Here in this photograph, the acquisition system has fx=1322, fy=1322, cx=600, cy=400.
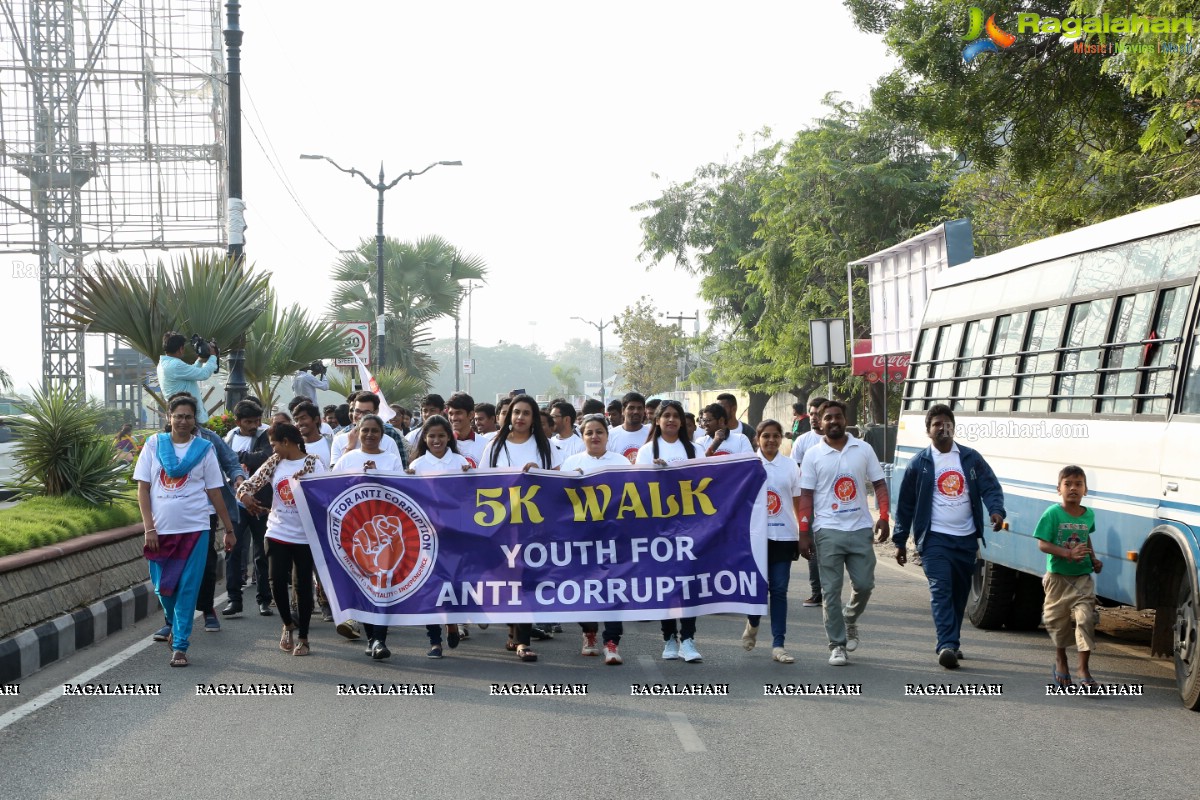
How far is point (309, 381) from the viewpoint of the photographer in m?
19.1

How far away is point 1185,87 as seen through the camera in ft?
38.5

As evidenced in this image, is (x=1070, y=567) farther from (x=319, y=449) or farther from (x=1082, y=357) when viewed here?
(x=319, y=449)

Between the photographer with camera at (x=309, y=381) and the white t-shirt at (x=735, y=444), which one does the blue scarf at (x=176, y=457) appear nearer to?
the white t-shirt at (x=735, y=444)

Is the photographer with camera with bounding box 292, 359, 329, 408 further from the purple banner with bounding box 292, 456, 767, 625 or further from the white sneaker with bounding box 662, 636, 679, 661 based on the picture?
the white sneaker with bounding box 662, 636, 679, 661

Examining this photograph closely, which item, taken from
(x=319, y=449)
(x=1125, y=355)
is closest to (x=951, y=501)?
(x=1125, y=355)

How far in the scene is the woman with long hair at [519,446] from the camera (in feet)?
32.2

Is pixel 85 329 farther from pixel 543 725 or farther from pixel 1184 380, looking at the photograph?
pixel 1184 380

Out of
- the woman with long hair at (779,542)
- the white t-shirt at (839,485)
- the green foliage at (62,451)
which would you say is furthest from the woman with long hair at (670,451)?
the green foliage at (62,451)

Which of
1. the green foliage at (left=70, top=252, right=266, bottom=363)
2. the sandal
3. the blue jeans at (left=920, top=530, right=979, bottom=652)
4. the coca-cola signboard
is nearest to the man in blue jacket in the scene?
the blue jeans at (left=920, top=530, right=979, bottom=652)

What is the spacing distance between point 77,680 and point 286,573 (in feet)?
5.40

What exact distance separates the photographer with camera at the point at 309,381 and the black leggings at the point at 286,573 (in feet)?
30.0

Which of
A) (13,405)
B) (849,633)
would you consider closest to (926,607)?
(849,633)

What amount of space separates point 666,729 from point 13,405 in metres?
8.27

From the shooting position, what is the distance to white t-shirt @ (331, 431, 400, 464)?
33.6ft
